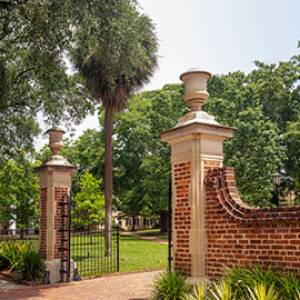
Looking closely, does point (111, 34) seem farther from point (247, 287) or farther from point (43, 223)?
point (247, 287)

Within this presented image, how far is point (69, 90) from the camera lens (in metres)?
15.8

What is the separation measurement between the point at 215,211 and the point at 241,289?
4.47 feet

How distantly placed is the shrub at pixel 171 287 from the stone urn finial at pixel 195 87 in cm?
278

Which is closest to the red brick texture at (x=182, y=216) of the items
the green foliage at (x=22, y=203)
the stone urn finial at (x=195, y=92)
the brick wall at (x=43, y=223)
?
the stone urn finial at (x=195, y=92)

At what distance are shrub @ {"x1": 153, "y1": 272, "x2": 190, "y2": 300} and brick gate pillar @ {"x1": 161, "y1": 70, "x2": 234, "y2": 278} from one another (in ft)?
0.84

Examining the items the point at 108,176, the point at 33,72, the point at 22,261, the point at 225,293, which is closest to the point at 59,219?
the point at 22,261

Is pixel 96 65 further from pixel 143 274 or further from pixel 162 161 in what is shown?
pixel 162 161

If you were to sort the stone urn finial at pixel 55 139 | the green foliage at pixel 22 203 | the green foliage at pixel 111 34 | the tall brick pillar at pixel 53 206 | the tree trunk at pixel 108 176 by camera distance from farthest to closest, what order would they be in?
1. the green foliage at pixel 22 203
2. the tree trunk at pixel 108 176
3. the stone urn finial at pixel 55 139
4. the tall brick pillar at pixel 53 206
5. the green foliage at pixel 111 34

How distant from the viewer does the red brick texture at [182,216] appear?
743cm

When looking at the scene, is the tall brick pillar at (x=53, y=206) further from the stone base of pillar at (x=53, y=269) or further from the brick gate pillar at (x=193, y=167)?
the brick gate pillar at (x=193, y=167)

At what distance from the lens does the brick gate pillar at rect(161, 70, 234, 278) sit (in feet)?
23.8

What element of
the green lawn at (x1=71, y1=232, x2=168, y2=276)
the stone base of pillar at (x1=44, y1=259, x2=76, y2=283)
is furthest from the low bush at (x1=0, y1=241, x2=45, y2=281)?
the green lawn at (x1=71, y1=232, x2=168, y2=276)

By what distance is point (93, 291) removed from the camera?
35.0 feet

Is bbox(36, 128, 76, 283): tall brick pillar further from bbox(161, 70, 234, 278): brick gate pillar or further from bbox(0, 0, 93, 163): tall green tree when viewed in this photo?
bbox(161, 70, 234, 278): brick gate pillar
